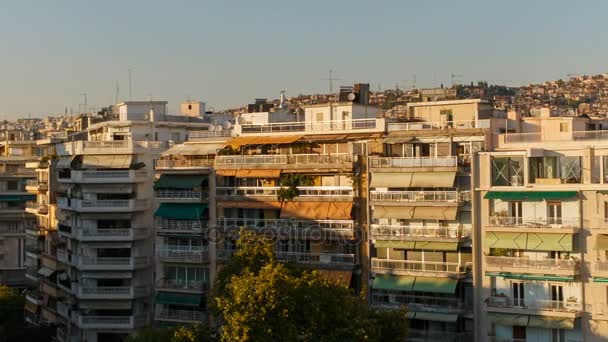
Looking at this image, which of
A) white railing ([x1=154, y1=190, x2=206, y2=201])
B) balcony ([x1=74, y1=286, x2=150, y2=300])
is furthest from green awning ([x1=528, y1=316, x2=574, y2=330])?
balcony ([x1=74, y1=286, x2=150, y2=300])

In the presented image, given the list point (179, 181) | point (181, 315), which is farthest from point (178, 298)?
point (179, 181)

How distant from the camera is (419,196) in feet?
164

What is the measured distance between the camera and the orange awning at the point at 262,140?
181 feet

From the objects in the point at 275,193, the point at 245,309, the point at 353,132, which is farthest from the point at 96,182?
the point at 245,309

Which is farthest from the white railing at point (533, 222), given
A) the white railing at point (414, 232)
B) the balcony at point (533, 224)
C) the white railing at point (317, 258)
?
the white railing at point (317, 258)

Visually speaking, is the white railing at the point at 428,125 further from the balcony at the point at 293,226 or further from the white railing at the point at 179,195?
the white railing at the point at 179,195

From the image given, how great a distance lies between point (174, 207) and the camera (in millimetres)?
58031

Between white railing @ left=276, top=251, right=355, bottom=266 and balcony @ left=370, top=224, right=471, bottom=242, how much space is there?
1.90m

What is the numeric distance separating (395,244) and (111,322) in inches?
784

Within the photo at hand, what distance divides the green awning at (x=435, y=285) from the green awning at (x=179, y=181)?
14.2 m

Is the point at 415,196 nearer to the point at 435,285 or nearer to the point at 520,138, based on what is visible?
the point at 435,285

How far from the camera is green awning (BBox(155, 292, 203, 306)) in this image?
57031 mm

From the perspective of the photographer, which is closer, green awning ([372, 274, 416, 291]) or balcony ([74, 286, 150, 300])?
green awning ([372, 274, 416, 291])

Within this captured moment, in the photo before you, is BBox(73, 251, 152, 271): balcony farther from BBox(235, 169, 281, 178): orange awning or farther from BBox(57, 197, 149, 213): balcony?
BBox(235, 169, 281, 178): orange awning
